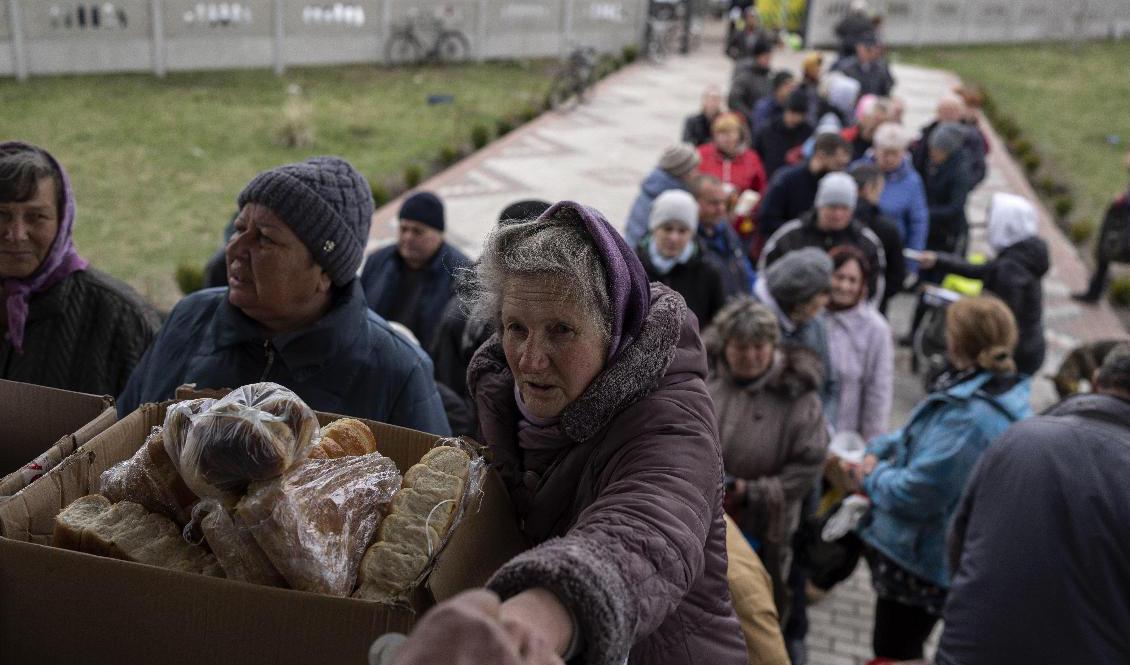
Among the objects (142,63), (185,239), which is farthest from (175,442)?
(142,63)

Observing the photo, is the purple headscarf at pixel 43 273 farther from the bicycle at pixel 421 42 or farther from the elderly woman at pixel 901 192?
the bicycle at pixel 421 42

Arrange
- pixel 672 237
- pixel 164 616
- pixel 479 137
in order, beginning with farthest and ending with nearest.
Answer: pixel 479 137 < pixel 672 237 < pixel 164 616

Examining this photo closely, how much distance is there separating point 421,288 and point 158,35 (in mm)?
16432

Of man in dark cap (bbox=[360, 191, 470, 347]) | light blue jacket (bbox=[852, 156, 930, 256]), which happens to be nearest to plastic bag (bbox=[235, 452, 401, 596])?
man in dark cap (bbox=[360, 191, 470, 347])

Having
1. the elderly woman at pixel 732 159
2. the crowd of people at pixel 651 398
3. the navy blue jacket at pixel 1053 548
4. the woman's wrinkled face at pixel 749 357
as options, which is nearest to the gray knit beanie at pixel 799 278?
the crowd of people at pixel 651 398

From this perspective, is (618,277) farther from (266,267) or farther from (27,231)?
(27,231)

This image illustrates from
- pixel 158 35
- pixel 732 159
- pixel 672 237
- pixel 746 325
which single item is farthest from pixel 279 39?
pixel 746 325

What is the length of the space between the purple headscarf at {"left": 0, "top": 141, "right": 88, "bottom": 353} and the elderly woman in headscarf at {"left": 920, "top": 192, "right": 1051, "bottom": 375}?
6.03 metres

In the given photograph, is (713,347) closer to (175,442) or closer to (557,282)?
(557,282)

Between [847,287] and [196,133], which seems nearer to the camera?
[847,287]

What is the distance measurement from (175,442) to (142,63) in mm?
20181

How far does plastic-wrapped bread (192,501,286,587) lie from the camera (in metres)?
1.47

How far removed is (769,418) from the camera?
4.75 m

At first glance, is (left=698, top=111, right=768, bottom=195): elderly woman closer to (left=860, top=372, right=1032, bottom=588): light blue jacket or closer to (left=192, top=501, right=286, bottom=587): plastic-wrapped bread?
(left=860, top=372, right=1032, bottom=588): light blue jacket
